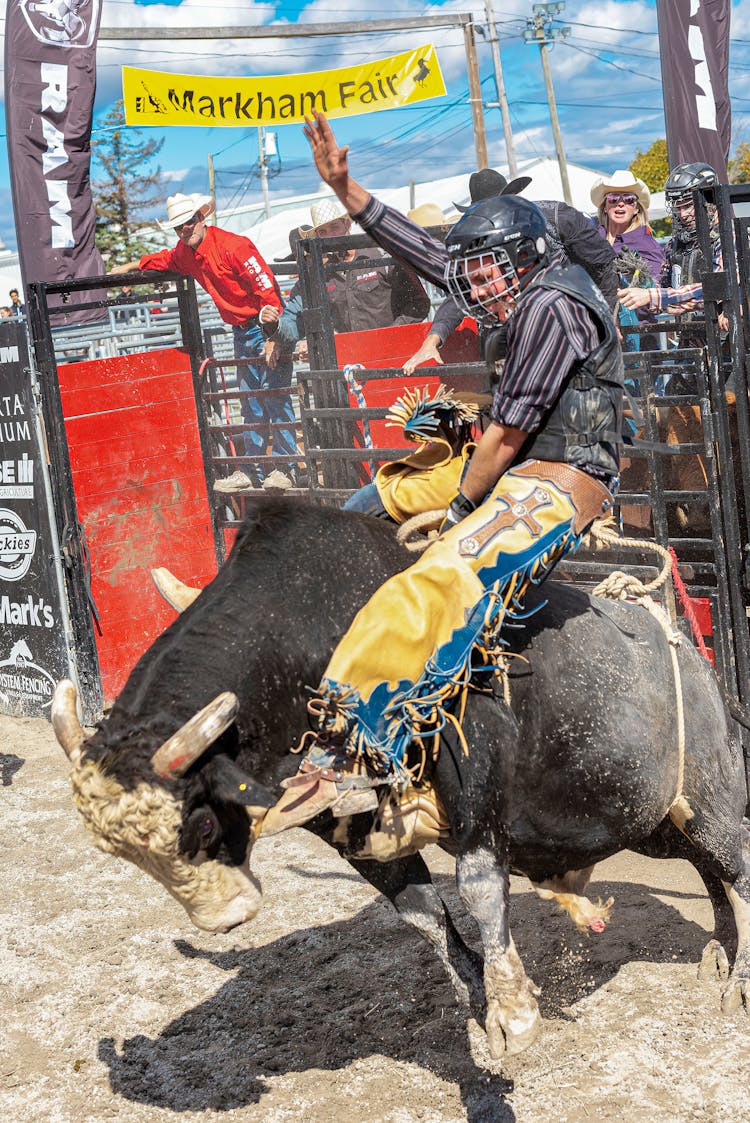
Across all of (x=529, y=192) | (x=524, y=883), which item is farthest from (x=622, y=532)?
(x=529, y=192)

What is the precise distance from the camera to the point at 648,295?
6.19 meters

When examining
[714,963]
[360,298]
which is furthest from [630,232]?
[714,963]

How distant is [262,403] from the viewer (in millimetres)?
8539

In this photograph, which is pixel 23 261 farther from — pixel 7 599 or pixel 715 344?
pixel 715 344

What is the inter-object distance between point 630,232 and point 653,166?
2866 centimetres

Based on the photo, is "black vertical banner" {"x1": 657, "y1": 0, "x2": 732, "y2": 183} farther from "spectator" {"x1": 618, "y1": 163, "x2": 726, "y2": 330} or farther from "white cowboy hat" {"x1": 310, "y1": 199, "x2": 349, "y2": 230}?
"white cowboy hat" {"x1": 310, "y1": 199, "x2": 349, "y2": 230}

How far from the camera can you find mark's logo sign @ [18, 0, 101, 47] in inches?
377

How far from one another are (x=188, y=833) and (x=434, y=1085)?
1441 millimetres

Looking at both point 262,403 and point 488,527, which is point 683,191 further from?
point 488,527

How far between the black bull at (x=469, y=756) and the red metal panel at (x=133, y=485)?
499cm

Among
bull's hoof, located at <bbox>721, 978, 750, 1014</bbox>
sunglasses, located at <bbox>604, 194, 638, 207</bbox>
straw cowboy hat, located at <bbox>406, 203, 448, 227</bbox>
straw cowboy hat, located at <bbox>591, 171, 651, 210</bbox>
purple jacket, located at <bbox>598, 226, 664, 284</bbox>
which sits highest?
straw cowboy hat, located at <bbox>406, 203, 448, 227</bbox>

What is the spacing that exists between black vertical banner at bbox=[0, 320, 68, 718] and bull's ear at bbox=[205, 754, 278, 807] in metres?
5.64

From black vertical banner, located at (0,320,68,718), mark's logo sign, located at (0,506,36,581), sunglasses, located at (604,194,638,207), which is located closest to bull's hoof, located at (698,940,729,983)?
sunglasses, located at (604,194,638,207)

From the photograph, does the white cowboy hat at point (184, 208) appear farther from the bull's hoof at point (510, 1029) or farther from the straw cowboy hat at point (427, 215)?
the bull's hoof at point (510, 1029)
